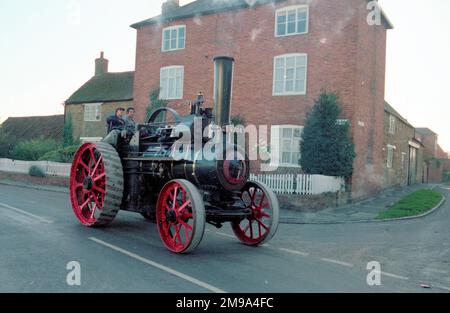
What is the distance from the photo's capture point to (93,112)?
2927cm

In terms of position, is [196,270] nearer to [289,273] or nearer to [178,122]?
[289,273]

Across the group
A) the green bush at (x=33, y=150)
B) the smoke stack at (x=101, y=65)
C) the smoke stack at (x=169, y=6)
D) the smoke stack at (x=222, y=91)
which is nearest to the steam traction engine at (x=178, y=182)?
the smoke stack at (x=222, y=91)

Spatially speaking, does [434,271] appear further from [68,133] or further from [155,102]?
[68,133]

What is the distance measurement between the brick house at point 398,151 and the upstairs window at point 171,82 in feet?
35.7

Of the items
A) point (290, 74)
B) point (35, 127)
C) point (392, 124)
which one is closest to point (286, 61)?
point (290, 74)

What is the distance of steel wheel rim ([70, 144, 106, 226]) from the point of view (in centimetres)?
826

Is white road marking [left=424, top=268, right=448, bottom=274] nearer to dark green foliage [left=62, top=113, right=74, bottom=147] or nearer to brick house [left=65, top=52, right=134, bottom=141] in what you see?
brick house [left=65, top=52, right=134, bottom=141]

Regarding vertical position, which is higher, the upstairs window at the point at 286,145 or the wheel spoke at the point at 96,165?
the upstairs window at the point at 286,145

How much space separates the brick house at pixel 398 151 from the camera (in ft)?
75.0

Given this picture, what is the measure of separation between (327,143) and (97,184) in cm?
1002

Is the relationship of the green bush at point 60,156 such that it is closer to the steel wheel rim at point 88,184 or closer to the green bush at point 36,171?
the green bush at point 36,171
